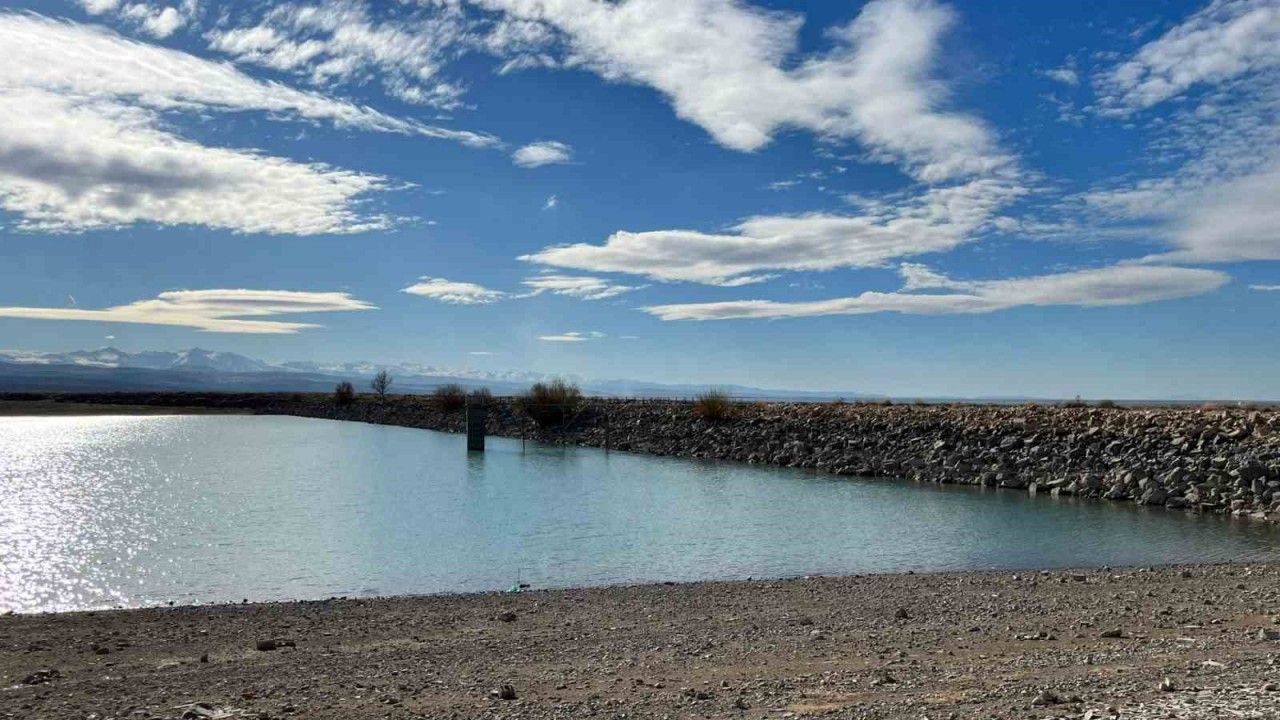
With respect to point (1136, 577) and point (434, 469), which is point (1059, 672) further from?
point (434, 469)

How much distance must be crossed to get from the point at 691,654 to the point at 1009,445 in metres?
27.9

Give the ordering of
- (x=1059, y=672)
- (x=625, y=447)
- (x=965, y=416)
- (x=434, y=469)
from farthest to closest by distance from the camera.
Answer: (x=625, y=447), (x=965, y=416), (x=434, y=469), (x=1059, y=672)

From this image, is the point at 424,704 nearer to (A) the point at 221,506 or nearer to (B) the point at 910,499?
(A) the point at 221,506

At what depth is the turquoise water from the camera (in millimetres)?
15102

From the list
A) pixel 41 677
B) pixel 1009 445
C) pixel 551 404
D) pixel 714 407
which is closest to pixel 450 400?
pixel 551 404

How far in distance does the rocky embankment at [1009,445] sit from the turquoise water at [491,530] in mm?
1849

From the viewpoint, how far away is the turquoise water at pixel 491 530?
49.5ft

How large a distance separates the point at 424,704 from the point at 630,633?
342 cm

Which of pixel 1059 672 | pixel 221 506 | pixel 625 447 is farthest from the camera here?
pixel 625 447

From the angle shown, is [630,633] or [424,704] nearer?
[424,704]

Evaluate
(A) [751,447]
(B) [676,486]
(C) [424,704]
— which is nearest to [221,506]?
(B) [676,486]

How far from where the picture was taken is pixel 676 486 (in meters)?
30.6

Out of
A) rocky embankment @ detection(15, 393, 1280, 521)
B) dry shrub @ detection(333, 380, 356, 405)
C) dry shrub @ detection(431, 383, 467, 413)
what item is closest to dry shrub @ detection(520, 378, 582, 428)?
rocky embankment @ detection(15, 393, 1280, 521)

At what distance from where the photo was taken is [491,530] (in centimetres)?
2027
